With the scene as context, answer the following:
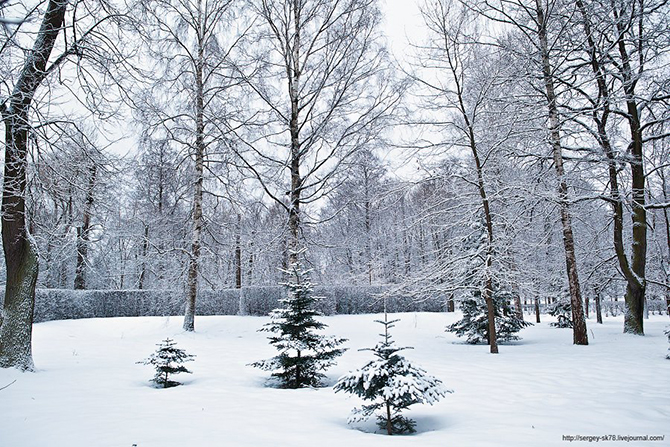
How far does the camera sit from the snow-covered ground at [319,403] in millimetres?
3406

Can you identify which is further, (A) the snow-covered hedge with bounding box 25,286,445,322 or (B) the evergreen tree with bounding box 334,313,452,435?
(A) the snow-covered hedge with bounding box 25,286,445,322

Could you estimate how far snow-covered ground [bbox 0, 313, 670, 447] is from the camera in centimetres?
341

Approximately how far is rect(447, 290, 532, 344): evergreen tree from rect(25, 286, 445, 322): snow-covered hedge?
11.7 feet

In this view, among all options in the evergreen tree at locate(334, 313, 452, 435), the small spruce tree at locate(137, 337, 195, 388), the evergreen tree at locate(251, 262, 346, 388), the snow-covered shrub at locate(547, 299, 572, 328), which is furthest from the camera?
the snow-covered shrub at locate(547, 299, 572, 328)

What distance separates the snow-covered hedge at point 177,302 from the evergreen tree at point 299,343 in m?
9.58

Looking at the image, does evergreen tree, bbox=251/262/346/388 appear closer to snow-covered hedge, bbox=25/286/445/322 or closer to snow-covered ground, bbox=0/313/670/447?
snow-covered ground, bbox=0/313/670/447

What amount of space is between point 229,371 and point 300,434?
3952 mm

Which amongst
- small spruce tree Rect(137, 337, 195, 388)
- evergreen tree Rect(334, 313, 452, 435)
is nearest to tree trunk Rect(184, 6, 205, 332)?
small spruce tree Rect(137, 337, 195, 388)

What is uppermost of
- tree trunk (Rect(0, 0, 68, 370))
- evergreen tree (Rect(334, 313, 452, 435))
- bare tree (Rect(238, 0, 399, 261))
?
bare tree (Rect(238, 0, 399, 261))

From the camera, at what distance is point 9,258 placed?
6375 millimetres

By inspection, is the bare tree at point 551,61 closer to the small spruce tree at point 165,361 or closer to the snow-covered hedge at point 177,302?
the snow-covered hedge at point 177,302

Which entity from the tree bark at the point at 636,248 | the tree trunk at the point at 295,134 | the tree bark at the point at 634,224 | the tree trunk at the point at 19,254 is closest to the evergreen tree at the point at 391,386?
the tree trunk at the point at 19,254

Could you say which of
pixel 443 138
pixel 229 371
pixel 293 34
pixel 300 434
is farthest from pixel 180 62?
pixel 300 434

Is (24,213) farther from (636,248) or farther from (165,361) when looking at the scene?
(636,248)
